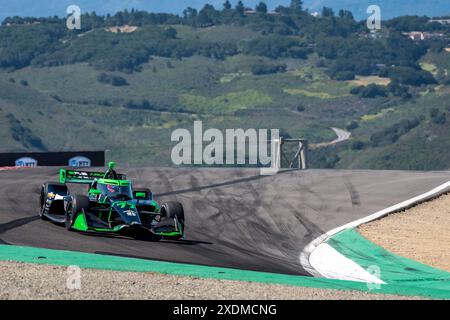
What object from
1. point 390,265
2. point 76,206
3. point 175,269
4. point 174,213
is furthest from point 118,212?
point 390,265

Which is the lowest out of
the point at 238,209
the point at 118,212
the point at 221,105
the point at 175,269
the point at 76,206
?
the point at 221,105

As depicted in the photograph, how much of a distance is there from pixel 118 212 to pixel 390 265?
4919 millimetres

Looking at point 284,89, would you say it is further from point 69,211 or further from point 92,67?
point 69,211

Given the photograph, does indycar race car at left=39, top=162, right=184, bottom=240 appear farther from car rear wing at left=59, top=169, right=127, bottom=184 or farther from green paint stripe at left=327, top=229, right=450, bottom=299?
green paint stripe at left=327, top=229, right=450, bottom=299

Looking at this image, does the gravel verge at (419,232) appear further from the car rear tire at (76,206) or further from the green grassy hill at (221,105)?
the green grassy hill at (221,105)

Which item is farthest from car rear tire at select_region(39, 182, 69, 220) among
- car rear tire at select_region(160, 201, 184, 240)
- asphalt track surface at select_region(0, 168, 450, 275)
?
car rear tire at select_region(160, 201, 184, 240)

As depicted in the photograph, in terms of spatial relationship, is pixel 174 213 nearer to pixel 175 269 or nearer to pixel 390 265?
pixel 390 265

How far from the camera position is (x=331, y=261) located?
17.2m

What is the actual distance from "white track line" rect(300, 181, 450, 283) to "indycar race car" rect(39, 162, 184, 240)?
248 cm

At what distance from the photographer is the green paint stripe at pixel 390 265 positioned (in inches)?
596

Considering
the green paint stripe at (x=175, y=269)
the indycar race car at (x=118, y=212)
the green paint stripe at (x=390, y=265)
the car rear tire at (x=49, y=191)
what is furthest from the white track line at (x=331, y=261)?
the car rear tire at (x=49, y=191)

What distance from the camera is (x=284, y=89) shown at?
171m

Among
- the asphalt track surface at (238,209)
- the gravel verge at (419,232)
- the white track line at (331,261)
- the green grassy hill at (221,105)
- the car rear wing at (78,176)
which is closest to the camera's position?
the white track line at (331,261)

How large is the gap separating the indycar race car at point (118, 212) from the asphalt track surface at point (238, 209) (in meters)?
0.23
